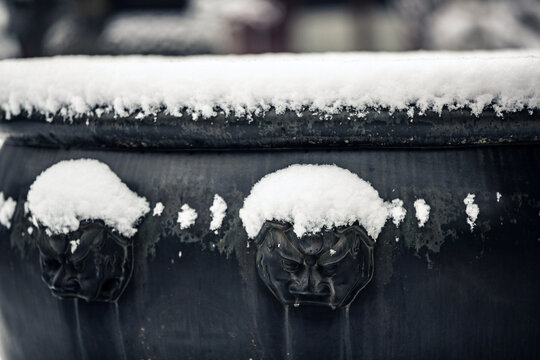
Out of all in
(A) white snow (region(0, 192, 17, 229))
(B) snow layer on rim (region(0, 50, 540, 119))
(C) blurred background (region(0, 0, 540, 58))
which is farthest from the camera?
(C) blurred background (region(0, 0, 540, 58))

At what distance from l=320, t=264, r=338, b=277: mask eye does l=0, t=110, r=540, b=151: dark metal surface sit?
0.09 metres

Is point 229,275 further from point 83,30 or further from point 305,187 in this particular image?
point 83,30

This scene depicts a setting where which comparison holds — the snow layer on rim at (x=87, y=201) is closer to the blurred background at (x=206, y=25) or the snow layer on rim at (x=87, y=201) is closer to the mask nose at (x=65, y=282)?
the mask nose at (x=65, y=282)

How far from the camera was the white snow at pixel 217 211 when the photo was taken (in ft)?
1.57

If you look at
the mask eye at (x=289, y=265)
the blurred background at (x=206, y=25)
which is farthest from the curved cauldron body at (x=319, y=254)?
the blurred background at (x=206, y=25)

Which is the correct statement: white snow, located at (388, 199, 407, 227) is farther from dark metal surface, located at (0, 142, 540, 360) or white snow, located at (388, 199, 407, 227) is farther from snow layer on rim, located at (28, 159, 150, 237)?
snow layer on rim, located at (28, 159, 150, 237)

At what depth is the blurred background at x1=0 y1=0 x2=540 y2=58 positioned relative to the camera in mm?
3330

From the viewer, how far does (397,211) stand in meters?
0.46

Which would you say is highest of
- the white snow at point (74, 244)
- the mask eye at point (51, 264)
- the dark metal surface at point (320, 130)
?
the dark metal surface at point (320, 130)

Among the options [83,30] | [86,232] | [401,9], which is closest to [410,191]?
[86,232]

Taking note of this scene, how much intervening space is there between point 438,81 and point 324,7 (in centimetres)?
546

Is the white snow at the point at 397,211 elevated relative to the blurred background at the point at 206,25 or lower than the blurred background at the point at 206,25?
lower

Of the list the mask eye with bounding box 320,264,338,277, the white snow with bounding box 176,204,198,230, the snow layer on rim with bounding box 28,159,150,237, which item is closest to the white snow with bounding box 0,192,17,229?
the snow layer on rim with bounding box 28,159,150,237

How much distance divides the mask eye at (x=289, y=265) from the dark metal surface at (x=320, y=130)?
9 cm
